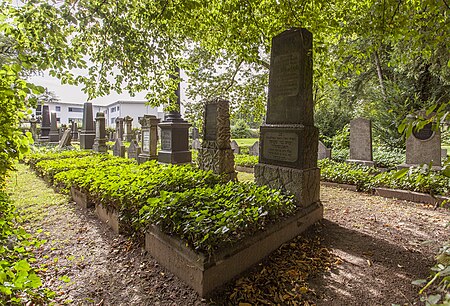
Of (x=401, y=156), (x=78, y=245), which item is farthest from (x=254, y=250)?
(x=401, y=156)

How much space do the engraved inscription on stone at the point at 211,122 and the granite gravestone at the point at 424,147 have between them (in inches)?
218

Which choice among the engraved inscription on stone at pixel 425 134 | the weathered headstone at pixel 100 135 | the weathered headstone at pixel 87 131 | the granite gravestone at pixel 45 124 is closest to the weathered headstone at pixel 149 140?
the weathered headstone at pixel 100 135

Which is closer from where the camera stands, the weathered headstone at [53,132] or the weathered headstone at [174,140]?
the weathered headstone at [174,140]

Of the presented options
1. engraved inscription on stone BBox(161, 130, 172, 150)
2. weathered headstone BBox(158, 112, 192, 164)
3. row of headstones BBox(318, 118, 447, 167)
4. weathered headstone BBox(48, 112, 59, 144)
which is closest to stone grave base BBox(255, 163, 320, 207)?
row of headstones BBox(318, 118, 447, 167)

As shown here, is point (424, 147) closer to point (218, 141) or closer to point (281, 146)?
point (281, 146)

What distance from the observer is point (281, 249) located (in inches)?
129

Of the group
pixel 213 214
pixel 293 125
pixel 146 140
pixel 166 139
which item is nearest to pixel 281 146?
pixel 293 125

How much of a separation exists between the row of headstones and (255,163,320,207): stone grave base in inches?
118

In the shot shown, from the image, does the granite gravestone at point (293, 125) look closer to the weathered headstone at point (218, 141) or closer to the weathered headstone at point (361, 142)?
the weathered headstone at point (218, 141)

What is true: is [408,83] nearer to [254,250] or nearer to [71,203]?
[254,250]

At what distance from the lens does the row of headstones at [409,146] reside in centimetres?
682

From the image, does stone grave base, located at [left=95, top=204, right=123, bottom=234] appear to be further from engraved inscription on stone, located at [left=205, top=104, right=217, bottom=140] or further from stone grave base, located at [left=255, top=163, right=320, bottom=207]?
engraved inscription on stone, located at [left=205, top=104, right=217, bottom=140]

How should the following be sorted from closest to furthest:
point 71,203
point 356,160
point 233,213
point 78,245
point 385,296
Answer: point 385,296, point 233,213, point 78,245, point 71,203, point 356,160

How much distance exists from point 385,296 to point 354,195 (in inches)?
158
